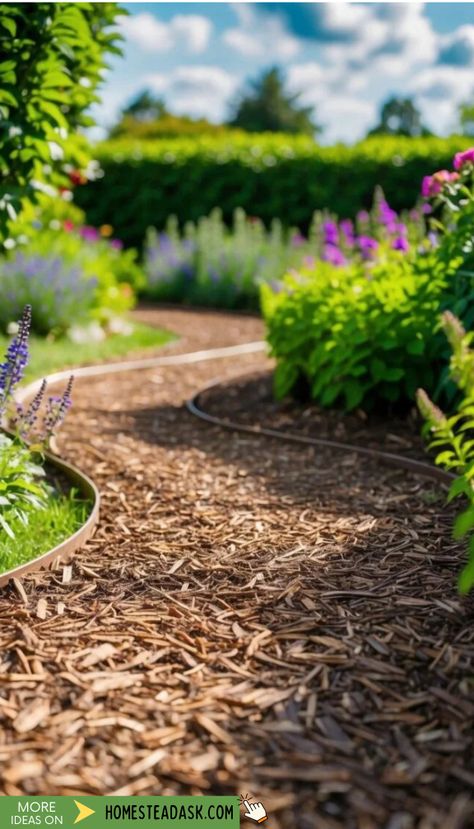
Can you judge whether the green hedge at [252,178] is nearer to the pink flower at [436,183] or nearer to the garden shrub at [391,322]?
the garden shrub at [391,322]

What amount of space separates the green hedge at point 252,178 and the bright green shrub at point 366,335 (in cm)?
722

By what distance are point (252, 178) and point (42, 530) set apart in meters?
10.5

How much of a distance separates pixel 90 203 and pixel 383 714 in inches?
545

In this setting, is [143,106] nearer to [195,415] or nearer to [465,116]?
[465,116]

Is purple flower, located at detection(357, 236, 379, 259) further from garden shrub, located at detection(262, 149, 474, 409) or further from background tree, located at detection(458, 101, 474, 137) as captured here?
background tree, located at detection(458, 101, 474, 137)

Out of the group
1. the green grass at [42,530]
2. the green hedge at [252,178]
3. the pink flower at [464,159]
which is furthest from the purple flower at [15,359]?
the green hedge at [252,178]

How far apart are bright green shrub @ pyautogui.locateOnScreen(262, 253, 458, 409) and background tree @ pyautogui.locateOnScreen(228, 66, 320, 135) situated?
4523cm

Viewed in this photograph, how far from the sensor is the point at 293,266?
9.91 metres

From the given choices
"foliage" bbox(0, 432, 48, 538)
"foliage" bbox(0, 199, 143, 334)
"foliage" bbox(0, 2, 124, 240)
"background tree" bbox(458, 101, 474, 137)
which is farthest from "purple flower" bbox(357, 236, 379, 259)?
"background tree" bbox(458, 101, 474, 137)

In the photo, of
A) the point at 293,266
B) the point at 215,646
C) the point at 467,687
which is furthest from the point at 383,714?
the point at 293,266

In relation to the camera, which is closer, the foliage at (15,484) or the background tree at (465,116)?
the foliage at (15,484)

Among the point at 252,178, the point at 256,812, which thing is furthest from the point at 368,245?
the point at 252,178

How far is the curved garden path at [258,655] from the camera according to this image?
1.83 meters

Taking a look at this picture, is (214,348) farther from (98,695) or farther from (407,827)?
(407,827)
